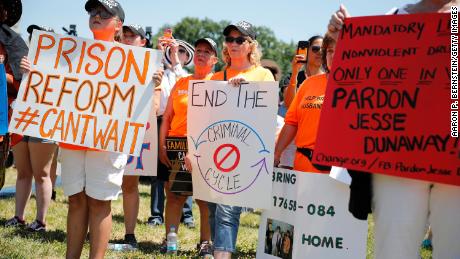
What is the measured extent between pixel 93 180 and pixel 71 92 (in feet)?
2.34

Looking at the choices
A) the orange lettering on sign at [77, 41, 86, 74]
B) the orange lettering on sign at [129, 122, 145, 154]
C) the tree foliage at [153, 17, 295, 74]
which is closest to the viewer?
the orange lettering on sign at [129, 122, 145, 154]

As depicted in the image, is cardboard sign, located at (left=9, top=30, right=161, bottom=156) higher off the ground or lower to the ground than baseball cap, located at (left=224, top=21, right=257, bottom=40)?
lower

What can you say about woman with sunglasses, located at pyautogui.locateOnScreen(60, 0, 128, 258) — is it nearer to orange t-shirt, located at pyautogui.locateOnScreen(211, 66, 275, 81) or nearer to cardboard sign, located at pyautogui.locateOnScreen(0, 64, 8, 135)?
cardboard sign, located at pyautogui.locateOnScreen(0, 64, 8, 135)

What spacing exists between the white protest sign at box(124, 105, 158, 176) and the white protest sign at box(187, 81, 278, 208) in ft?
3.13

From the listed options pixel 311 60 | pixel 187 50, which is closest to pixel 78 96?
pixel 311 60

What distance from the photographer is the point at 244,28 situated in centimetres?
500

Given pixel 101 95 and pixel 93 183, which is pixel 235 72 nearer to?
pixel 101 95

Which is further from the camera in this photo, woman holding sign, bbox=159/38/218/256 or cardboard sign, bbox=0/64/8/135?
woman holding sign, bbox=159/38/218/256

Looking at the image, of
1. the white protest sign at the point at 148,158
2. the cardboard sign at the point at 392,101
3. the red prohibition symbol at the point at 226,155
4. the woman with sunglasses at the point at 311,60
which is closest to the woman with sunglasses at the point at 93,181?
the red prohibition symbol at the point at 226,155

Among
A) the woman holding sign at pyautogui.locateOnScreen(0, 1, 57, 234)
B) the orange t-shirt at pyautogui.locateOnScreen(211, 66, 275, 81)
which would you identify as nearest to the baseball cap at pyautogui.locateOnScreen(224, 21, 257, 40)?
the orange t-shirt at pyautogui.locateOnScreen(211, 66, 275, 81)

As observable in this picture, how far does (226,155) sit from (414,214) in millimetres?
2267

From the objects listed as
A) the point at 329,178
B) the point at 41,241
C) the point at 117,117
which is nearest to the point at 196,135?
the point at 117,117

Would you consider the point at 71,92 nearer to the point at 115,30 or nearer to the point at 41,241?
the point at 115,30

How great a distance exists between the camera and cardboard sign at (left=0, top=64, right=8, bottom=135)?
4.12m
